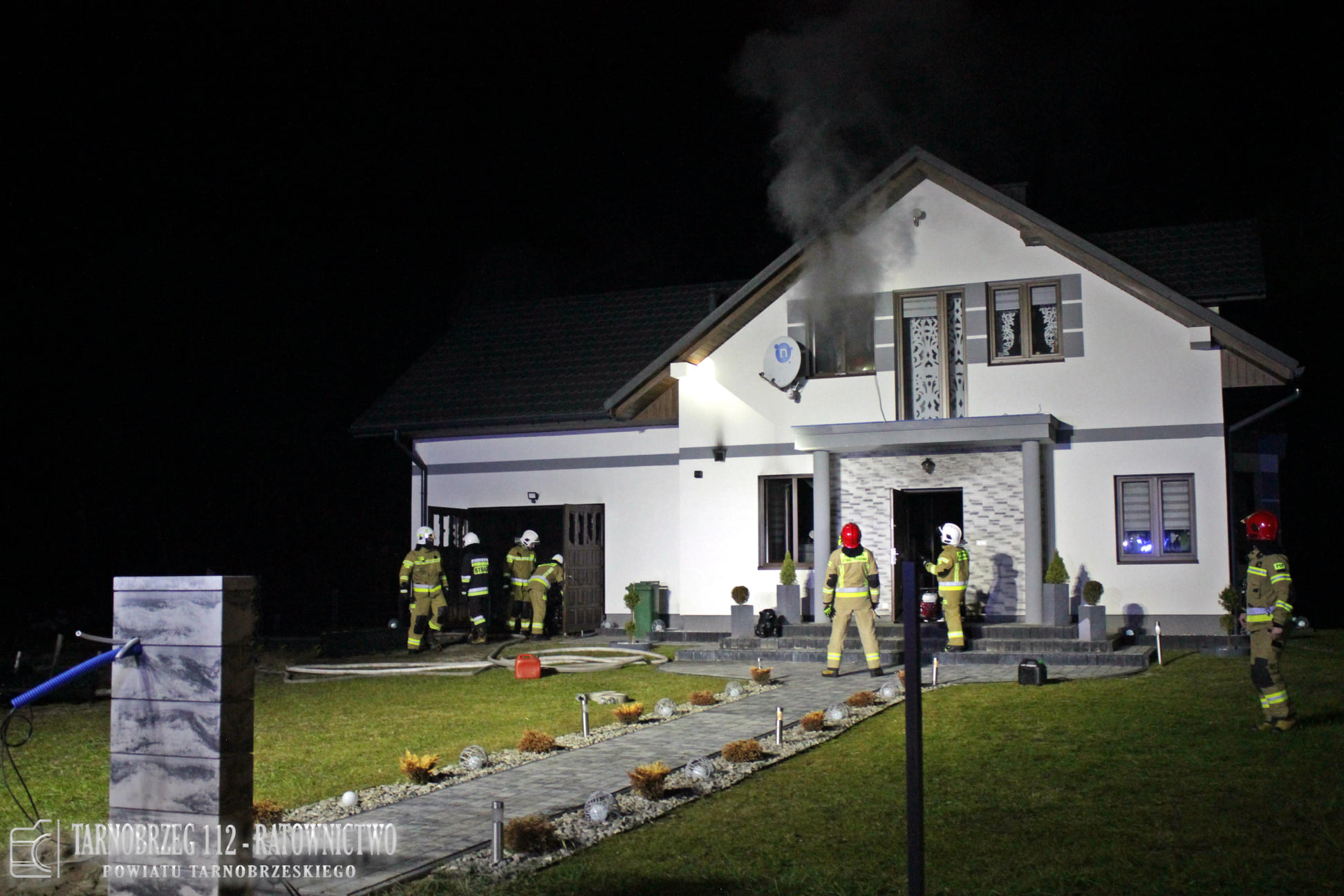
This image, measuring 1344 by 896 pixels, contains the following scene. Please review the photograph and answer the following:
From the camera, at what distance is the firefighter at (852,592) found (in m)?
14.0

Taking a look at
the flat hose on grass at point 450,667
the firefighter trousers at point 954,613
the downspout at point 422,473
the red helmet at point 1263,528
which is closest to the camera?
the red helmet at point 1263,528

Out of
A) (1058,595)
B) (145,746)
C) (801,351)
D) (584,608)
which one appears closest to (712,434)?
(801,351)

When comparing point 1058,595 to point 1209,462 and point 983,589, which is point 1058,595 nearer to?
point 983,589

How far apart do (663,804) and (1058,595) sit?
1132 centimetres

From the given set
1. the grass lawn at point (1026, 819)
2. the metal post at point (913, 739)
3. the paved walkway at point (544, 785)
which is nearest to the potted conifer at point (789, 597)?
the paved walkway at point (544, 785)

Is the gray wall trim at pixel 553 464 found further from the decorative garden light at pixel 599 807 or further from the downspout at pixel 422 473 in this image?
the decorative garden light at pixel 599 807

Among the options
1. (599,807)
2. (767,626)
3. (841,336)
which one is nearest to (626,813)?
(599,807)

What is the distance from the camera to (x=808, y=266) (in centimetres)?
1988

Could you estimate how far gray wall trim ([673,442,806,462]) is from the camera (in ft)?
66.2

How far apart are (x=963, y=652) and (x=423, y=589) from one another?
8.44m

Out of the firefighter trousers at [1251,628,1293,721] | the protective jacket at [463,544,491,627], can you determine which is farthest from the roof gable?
the firefighter trousers at [1251,628,1293,721]

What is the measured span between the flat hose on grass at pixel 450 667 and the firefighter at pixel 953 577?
13.6 ft

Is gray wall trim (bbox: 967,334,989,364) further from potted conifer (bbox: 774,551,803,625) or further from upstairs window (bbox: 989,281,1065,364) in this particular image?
potted conifer (bbox: 774,551,803,625)

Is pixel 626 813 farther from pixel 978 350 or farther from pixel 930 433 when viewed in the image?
pixel 978 350
